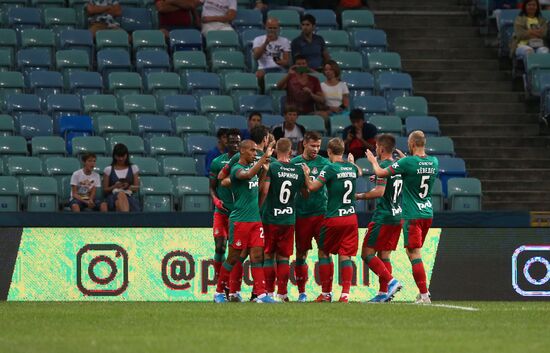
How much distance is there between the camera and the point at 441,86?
25.7m

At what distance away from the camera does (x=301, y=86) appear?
890 inches

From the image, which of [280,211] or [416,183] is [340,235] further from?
[416,183]

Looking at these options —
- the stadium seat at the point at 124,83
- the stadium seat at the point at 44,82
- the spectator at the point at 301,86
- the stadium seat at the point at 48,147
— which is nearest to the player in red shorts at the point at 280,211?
the stadium seat at the point at 48,147

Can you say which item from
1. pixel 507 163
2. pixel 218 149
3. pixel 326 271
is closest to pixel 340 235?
pixel 326 271

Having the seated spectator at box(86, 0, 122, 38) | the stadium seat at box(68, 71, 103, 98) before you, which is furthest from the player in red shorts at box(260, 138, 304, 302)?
the seated spectator at box(86, 0, 122, 38)

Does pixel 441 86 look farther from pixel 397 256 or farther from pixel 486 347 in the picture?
pixel 486 347

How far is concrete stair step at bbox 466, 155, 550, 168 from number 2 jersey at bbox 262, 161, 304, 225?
7211 millimetres

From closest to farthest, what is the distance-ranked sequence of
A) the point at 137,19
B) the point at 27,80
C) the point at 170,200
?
the point at 170,200
the point at 27,80
the point at 137,19

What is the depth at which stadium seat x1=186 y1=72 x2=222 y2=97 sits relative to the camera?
76.7 ft

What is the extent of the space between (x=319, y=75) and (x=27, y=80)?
495cm

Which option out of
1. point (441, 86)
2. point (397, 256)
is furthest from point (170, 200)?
point (441, 86)

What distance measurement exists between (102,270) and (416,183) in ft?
15.4

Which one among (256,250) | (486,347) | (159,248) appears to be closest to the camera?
(486,347)

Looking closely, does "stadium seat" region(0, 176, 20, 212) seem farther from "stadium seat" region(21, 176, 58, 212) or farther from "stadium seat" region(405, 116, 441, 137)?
"stadium seat" region(405, 116, 441, 137)
